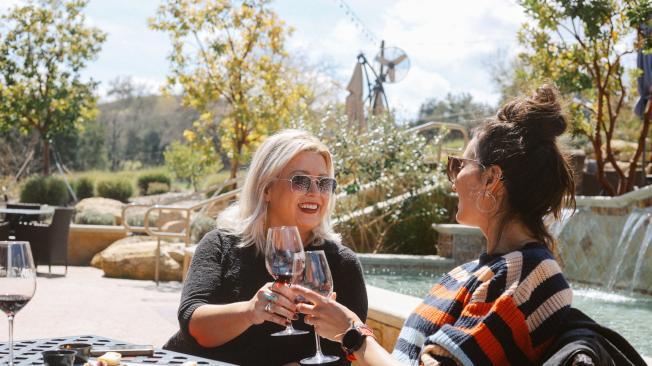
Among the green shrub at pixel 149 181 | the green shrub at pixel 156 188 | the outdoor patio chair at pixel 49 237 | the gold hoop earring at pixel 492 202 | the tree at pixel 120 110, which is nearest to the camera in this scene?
the gold hoop earring at pixel 492 202

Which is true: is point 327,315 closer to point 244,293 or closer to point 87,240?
point 244,293

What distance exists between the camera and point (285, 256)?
7.09 feet

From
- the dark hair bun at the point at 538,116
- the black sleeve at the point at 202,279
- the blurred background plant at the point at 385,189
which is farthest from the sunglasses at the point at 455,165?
the blurred background plant at the point at 385,189

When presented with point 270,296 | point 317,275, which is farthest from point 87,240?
point 317,275

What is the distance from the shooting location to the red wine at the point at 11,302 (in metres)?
1.91

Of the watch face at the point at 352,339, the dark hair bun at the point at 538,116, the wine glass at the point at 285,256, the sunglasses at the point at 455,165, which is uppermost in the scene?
the dark hair bun at the point at 538,116

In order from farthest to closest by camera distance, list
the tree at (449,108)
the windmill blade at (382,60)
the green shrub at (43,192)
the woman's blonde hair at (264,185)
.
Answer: the tree at (449,108) < the windmill blade at (382,60) < the green shrub at (43,192) < the woman's blonde hair at (264,185)

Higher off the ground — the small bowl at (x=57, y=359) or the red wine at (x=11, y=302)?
the red wine at (x=11, y=302)

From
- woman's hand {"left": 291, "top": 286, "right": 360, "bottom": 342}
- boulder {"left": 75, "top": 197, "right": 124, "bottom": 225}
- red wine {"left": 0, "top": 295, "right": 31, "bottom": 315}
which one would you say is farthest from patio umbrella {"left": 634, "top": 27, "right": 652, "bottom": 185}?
Answer: boulder {"left": 75, "top": 197, "right": 124, "bottom": 225}

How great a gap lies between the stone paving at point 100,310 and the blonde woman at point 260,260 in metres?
3.26

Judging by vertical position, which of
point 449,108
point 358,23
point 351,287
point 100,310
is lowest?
point 100,310

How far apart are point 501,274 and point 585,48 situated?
8294 millimetres

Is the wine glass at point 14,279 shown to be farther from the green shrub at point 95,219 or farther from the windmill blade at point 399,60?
the windmill blade at point 399,60

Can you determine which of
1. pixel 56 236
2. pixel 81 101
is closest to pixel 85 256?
pixel 56 236
